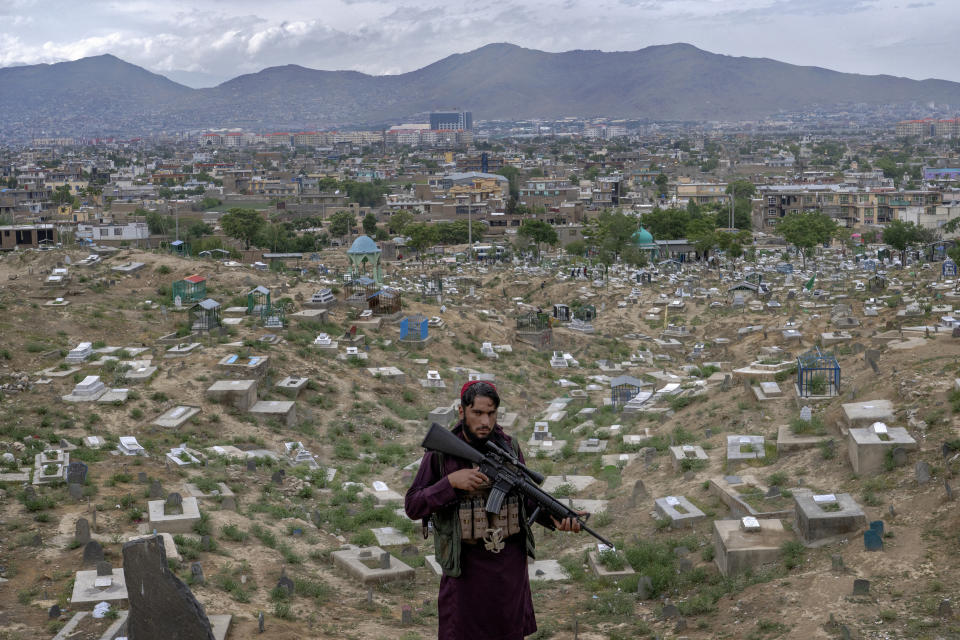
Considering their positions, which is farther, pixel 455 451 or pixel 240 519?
pixel 240 519

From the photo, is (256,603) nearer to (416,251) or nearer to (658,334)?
(658,334)

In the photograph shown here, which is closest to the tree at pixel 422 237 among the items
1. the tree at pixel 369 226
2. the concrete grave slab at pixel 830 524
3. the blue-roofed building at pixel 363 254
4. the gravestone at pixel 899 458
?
the tree at pixel 369 226

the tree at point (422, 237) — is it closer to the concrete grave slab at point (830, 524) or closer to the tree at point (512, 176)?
the concrete grave slab at point (830, 524)

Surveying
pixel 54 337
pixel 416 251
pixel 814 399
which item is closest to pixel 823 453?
pixel 814 399

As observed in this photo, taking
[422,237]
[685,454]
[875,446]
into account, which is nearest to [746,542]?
[875,446]

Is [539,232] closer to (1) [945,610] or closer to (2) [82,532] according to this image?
(2) [82,532]
